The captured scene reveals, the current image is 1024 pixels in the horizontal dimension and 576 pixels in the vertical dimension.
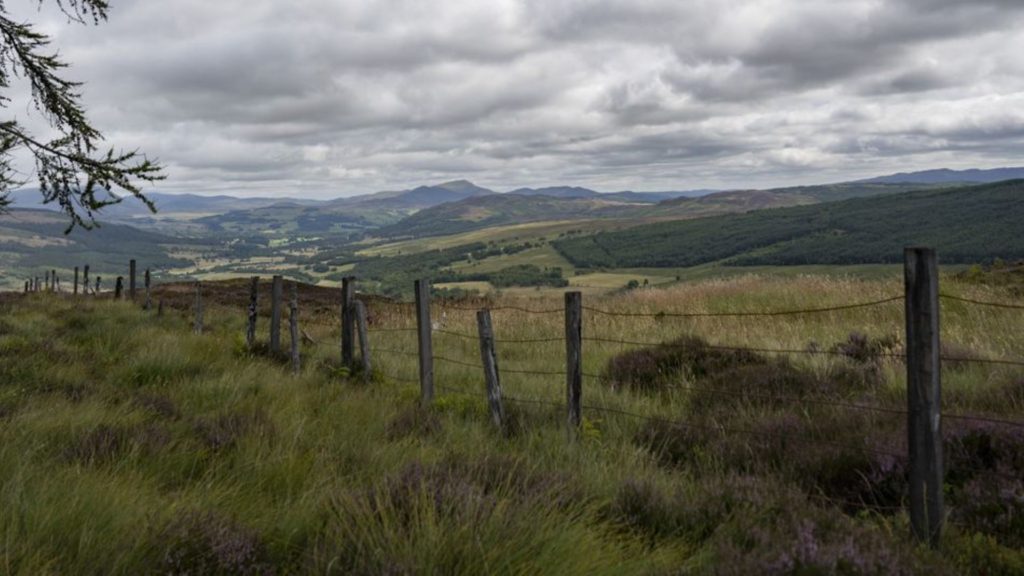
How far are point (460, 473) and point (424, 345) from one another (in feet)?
14.6

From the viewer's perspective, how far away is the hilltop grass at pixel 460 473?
3068 millimetres

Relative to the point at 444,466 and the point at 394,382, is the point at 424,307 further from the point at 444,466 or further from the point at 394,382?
the point at 444,466

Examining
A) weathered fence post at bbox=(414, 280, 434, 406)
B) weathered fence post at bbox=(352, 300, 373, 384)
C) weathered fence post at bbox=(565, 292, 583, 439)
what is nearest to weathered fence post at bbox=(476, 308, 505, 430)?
weathered fence post at bbox=(565, 292, 583, 439)

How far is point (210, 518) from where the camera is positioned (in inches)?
129

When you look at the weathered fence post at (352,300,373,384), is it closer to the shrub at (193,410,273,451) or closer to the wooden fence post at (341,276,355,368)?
the wooden fence post at (341,276,355,368)

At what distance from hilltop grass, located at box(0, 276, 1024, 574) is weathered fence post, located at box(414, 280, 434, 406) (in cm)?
48

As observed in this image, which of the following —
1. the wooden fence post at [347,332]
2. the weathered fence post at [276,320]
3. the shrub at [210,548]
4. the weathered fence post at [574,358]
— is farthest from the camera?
the weathered fence post at [276,320]

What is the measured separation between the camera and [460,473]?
13.6 feet

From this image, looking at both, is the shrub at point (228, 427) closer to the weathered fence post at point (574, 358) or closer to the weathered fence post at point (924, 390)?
the weathered fence post at point (574, 358)

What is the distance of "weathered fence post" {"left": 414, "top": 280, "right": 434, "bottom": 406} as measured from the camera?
827 cm

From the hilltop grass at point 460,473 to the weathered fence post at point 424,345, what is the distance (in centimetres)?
48

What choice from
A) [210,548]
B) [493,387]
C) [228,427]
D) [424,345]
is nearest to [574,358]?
[493,387]

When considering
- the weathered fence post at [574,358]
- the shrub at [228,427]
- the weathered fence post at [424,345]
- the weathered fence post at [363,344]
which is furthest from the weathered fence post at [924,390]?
the weathered fence post at [363,344]

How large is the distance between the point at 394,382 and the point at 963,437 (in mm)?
7136
